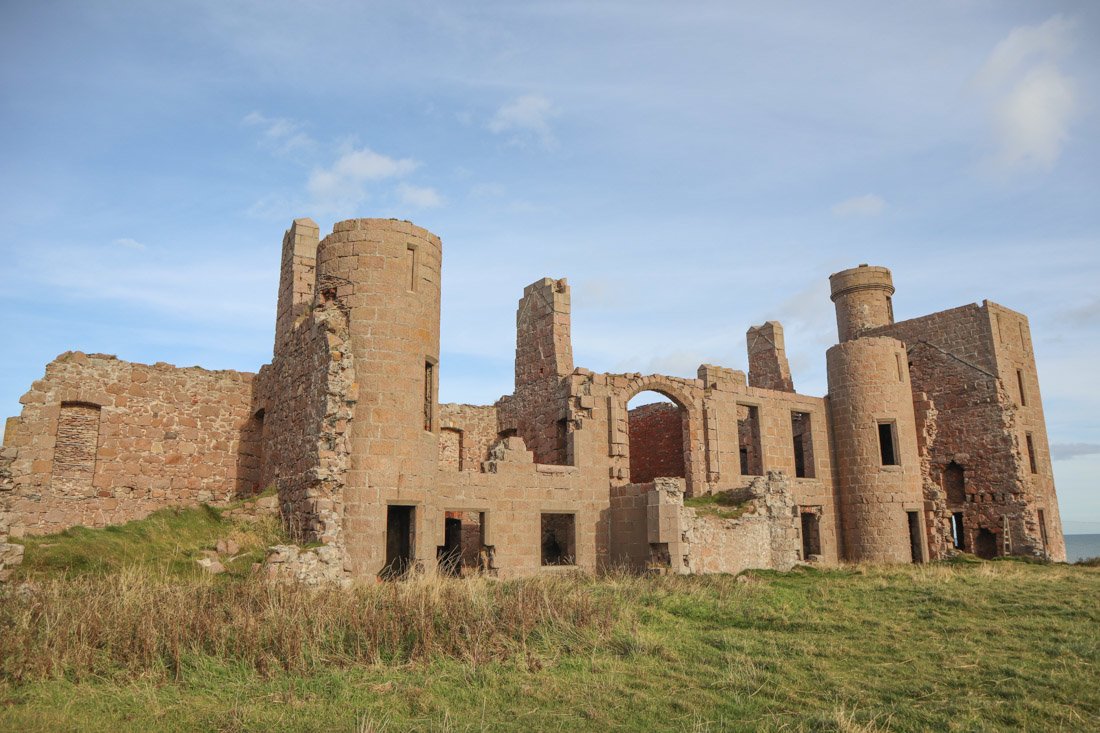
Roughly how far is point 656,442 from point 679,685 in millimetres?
16120

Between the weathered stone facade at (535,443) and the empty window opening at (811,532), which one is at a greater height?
the weathered stone facade at (535,443)

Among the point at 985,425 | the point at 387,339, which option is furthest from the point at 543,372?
the point at 985,425

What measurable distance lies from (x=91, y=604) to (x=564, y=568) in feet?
34.3

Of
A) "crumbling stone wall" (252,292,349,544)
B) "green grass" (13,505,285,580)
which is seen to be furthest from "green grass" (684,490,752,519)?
"green grass" (13,505,285,580)

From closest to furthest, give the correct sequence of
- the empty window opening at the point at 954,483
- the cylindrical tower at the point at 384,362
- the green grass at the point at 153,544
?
1. the green grass at the point at 153,544
2. the cylindrical tower at the point at 384,362
3. the empty window opening at the point at 954,483

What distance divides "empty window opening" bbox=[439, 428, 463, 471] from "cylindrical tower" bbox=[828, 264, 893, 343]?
47.9 ft

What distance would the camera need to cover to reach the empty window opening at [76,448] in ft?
50.7

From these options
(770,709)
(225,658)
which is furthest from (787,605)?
(225,658)

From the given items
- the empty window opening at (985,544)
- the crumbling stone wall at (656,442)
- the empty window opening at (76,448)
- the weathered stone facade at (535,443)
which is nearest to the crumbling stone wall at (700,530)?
the weathered stone facade at (535,443)

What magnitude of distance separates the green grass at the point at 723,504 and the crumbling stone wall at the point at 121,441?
10518 millimetres

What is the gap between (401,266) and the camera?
1520cm

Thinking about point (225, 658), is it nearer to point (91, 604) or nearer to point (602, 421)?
point (91, 604)

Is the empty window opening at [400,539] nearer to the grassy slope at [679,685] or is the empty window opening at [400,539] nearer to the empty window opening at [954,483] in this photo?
the grassy slope at [679,685]

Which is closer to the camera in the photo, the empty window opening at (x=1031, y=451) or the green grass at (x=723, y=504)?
the green grass at (x=723, y=504)
